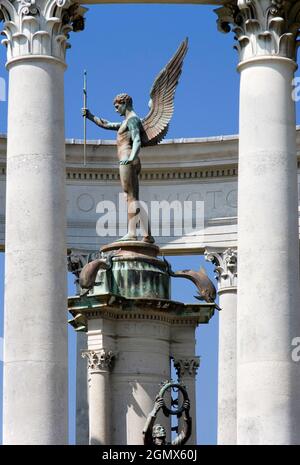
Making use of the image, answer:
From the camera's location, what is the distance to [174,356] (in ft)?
273

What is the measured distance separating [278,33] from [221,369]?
43.6 meters

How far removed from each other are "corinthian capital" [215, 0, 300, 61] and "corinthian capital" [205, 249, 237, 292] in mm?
42016

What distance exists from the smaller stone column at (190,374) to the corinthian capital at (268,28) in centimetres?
1484

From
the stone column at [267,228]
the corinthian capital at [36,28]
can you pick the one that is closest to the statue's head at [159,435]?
the stone column at [267,228]

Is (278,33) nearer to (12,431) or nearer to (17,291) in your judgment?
(17,291)

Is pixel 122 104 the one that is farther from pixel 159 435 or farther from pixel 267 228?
pixel 159 435

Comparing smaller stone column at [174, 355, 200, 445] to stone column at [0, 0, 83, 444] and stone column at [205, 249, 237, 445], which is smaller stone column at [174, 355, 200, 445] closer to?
stone column at [0, 0, 83, 444]

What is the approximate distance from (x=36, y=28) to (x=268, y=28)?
35.9 ft

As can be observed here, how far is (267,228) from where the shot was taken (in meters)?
79.3

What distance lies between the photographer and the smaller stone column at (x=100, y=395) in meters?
80.4

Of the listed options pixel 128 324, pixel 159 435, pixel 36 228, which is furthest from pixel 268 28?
pixel 159 435

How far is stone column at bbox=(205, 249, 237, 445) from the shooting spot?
116m
